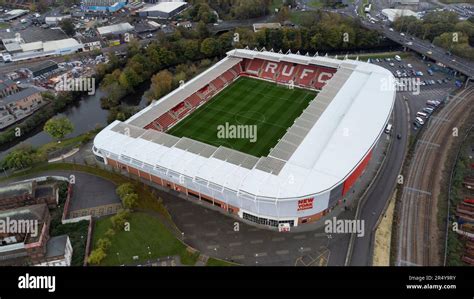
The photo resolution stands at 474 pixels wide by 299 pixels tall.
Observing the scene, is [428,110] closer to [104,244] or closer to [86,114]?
[104,244]

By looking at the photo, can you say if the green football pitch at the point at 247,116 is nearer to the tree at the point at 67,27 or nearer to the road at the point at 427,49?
the road at the point at 427,49

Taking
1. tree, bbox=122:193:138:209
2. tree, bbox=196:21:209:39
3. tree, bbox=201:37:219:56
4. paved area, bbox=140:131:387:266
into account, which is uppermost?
tree, bbox=196:21:209:39

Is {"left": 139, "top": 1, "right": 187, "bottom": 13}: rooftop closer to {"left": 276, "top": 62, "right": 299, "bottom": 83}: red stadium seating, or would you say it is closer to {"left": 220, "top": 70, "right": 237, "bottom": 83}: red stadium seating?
{"left": 220, "top": 70, "right": 237, "bottom": 83}: red stadium seating

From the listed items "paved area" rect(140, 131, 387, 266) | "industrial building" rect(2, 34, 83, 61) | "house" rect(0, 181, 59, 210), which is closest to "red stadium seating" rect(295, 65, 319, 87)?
"paved area" rect(140, 131, 387, 266)

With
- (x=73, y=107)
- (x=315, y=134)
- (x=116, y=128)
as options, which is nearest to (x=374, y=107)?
(x=315, y=134)

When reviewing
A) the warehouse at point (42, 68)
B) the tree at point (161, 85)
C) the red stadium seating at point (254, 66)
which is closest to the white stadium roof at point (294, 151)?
the tree at point (161, 85)
